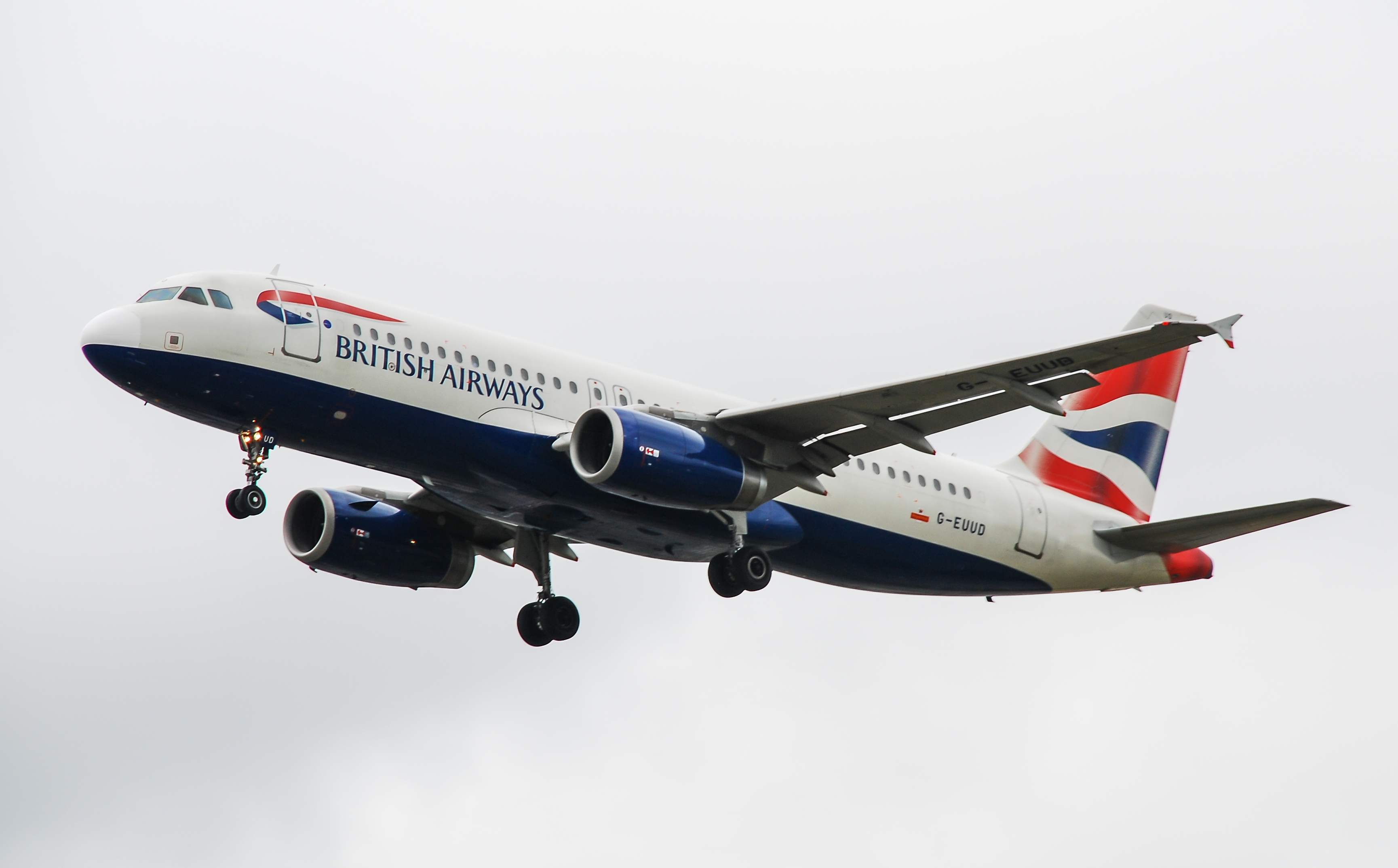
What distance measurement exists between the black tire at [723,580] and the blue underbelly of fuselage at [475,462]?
403 mm

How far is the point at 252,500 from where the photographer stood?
86.7ft

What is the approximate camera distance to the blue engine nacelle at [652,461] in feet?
86.8

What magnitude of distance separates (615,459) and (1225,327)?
9724mm

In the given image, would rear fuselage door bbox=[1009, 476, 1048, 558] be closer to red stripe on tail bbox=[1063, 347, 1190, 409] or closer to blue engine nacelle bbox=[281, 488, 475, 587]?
red stripe on tail bbox=[1063, 347, 1190, 409]

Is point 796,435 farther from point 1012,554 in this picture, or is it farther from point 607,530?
point 1012,554

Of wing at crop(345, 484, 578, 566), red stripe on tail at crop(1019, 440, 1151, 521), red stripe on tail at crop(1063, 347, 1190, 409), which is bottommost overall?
wing at crop(345, 484, 578, 566)

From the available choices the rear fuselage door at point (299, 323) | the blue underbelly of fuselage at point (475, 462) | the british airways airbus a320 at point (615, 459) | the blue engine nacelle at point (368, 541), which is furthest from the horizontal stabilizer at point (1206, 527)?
the rear fuselage door at point (299, 323)

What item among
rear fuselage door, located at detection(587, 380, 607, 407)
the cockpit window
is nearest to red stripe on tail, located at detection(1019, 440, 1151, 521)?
rear fuselage door, located at detection(587, 380, 607, 407)

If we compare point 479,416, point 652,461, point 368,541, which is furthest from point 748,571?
point 368,541

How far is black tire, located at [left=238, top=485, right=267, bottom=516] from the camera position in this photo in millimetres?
26297

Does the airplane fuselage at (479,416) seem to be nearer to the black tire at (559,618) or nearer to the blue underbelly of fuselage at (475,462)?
the blue underbelly of fuselage at (475,462)

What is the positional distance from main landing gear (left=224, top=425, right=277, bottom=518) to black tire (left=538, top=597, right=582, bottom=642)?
7748 mm

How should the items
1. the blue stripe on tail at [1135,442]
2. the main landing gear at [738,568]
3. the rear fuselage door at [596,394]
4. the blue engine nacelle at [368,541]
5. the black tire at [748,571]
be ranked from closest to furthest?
1. the rear fuselage door at [596,394]
2. the main landing gear at [738,568]
3. the black tire at [748,571]
4. the blue engine nacelle at [368,541]
5. the blue stripe on tail at [1135,442]

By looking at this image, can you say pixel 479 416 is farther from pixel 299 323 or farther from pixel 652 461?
pixel 299 323
